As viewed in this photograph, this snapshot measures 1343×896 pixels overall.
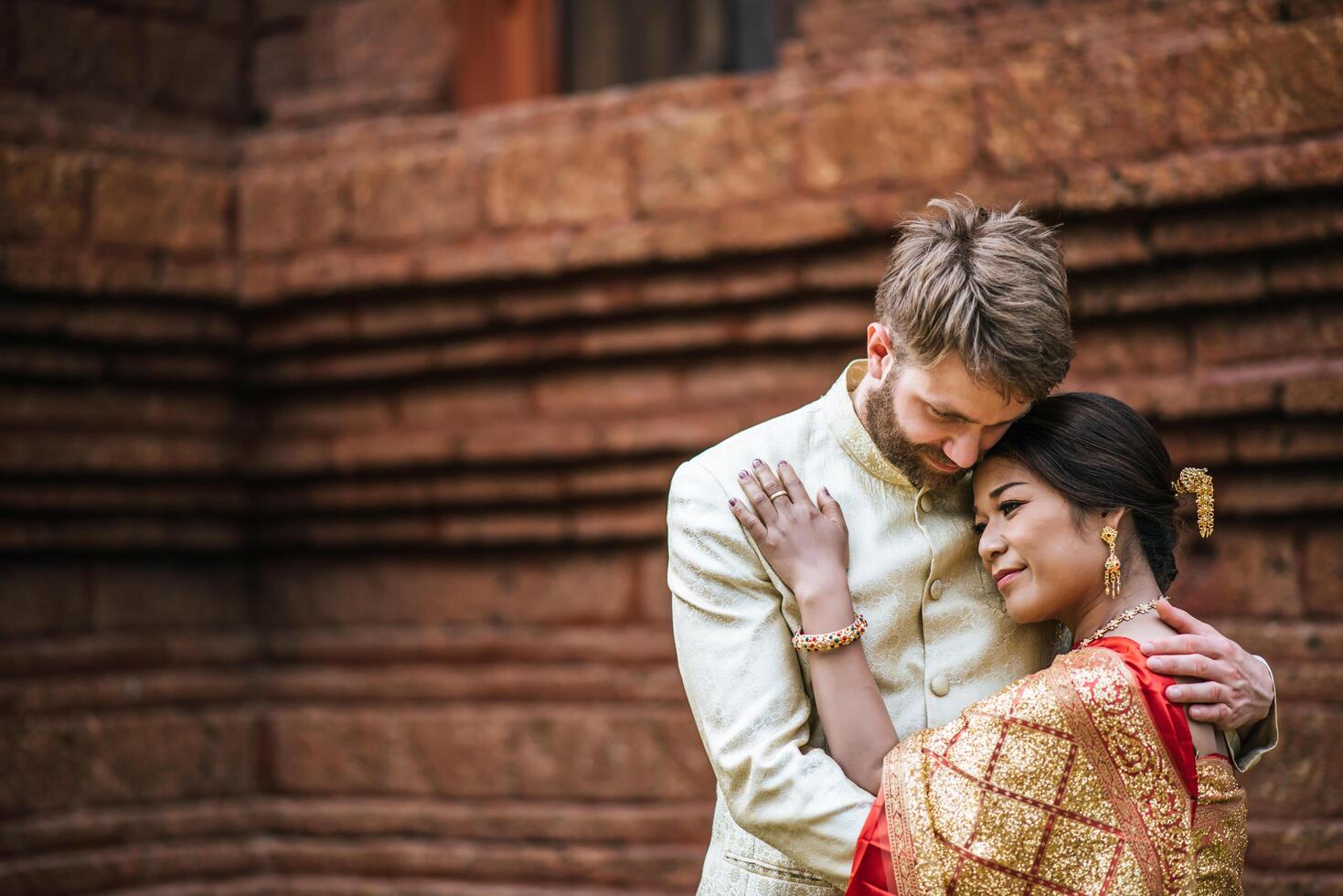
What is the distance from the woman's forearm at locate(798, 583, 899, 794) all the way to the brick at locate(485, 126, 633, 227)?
2066mm

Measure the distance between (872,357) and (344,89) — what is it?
9.63 feet

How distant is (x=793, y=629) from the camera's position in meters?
2.28

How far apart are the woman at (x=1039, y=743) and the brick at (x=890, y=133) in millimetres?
1491

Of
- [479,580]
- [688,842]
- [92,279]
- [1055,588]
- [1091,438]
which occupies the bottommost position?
[688,842]

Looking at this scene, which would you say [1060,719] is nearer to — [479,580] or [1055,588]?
[1055,588]

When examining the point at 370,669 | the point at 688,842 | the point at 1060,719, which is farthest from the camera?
the point at 370,669

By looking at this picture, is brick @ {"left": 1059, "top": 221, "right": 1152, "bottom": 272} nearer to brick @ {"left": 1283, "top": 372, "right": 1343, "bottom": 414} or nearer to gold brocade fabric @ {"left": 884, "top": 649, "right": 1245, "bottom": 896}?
brick @ {"left": 1283, "top": 372, "right": 1343, "bottom": 414}

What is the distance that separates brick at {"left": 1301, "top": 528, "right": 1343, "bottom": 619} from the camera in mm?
3346

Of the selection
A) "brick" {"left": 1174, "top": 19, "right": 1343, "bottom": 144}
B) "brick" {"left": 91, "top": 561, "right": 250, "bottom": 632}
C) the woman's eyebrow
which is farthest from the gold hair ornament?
"brick" {"left": 91, "top": 561, "right": 250, "bottom": 632}

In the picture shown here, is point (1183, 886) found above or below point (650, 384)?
below

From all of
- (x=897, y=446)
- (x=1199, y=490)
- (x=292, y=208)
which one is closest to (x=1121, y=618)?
(x=1199, y=490)

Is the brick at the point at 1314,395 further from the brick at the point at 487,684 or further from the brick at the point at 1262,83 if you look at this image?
the brick at the point at 487,684

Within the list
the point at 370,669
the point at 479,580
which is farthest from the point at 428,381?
the point at 370,669

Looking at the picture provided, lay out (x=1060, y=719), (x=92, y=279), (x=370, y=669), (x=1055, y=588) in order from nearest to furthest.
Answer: (x=1060, y=719) < (x=1055, y=588) < (x=92, y=279) < (x=370, y=669)
